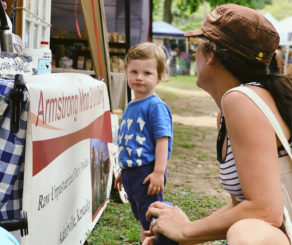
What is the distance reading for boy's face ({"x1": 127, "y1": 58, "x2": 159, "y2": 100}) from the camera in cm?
315

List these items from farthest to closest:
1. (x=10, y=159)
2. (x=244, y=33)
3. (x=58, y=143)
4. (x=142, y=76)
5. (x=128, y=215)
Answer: (x=128, y=215), (x=142, y=76), (x=58, y=143), (x=10, y=159), (x=244, y=33)

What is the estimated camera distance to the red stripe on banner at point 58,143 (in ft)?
6.94

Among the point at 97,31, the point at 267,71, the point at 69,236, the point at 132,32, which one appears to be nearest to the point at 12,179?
the point at 69,236

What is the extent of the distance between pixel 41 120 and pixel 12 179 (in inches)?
11.9

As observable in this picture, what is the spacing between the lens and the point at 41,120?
216cm

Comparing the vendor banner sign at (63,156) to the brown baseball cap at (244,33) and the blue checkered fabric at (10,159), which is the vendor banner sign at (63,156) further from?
the brown baseball cap at (244,33)

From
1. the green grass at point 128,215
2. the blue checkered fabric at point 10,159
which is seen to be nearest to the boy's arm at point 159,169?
the green grass at point 128,215

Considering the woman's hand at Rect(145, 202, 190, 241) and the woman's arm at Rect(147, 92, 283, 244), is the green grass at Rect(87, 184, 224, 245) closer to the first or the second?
the woman's hand at Rect(145, 202, 190, 241)

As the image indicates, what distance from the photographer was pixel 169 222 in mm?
1875

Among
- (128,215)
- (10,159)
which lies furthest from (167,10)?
(10,159)

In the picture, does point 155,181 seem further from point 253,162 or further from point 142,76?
point 253,162

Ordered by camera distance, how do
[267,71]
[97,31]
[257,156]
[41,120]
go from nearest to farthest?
1. [257,156]
2. [267,71]
3. [41,120]
4. [97,31]

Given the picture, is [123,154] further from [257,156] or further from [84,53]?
[84,53]

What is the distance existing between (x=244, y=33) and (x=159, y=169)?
54.0 inches
